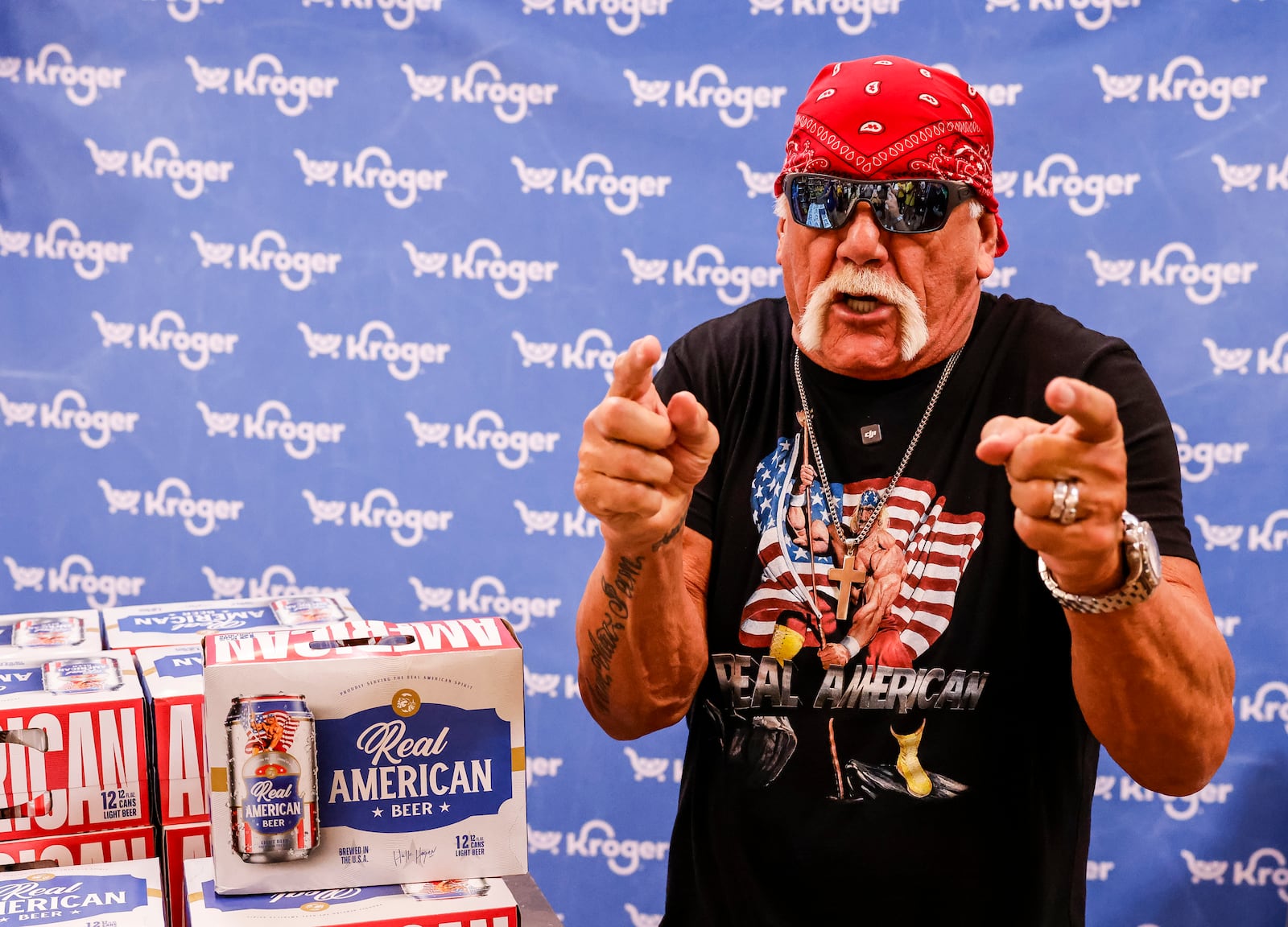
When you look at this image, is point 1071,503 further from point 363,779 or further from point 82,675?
point 82,675

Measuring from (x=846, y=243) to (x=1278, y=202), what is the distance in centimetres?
187

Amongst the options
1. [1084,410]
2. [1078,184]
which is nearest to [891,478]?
[1084,410]

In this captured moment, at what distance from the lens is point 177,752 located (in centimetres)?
147

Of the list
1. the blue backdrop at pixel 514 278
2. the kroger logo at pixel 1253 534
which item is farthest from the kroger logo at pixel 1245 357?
the kroger logo at pixel 1253 534

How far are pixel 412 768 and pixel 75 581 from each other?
209 centimetres

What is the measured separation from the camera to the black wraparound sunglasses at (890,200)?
1470 mm

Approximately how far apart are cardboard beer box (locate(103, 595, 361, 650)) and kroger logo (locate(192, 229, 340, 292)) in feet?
4.36

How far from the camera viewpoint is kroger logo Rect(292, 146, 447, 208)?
302 cm

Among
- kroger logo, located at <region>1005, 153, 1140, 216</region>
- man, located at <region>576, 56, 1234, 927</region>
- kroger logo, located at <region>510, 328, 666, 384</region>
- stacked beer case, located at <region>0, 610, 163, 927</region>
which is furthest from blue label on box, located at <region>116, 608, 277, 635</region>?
kroger logo, located at <region>1005, 153, 1140, 216</region>

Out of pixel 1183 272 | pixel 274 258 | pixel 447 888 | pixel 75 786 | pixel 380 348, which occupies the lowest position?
pixel 447 888

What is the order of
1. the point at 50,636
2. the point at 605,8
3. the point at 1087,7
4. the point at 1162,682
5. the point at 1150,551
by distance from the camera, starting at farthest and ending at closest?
1. the point at 605,8
2. the point at 1087,7
3. the point at 50,636
4. the point at 1162,682
5. the point at 1150,551

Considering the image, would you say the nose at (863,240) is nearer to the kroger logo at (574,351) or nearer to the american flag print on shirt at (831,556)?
the american flag print on shirt at (831,556)

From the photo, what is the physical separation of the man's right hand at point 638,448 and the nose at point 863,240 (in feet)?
1.26

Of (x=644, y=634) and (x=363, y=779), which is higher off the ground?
(x=644, y=634)
